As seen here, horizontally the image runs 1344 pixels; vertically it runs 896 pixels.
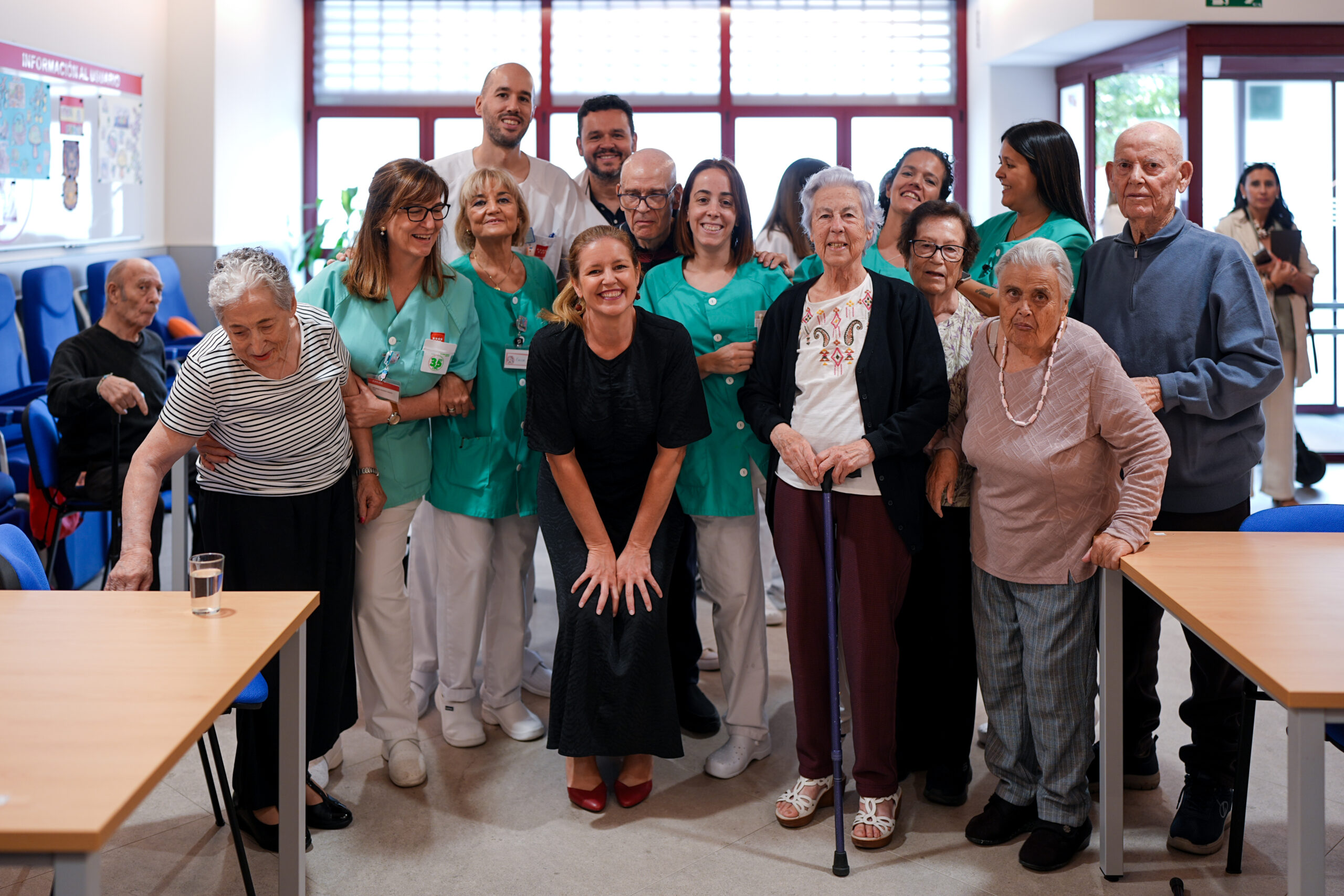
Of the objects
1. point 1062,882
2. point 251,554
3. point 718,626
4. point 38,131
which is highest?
point 38,131

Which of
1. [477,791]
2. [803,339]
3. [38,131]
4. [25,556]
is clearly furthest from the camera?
[38,131]

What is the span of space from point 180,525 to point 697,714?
6.08 feet

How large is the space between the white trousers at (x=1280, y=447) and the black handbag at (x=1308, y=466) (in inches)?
15.6

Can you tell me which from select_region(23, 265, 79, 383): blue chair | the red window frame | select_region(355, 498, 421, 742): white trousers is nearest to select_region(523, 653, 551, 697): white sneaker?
select_region(355, 498, 421, 742): white trousers

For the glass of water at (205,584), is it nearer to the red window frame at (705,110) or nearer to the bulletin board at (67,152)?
the bulletin board at (67,152)

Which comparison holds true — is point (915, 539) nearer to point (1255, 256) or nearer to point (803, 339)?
point (803, 339)

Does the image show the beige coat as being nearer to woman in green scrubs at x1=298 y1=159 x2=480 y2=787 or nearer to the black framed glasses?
the black framed glasses

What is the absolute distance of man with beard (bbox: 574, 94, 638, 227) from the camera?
13.1 ft

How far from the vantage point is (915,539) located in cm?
280

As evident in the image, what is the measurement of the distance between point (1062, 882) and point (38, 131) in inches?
228

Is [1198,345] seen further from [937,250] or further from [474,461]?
[474,461]

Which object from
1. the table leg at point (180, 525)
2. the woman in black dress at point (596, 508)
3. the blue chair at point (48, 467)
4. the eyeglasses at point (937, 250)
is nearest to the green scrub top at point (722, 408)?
the woman in black dress at point (596, 508)

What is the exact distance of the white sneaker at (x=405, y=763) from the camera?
3094mm

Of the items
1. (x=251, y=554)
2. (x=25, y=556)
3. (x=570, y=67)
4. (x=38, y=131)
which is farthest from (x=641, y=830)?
(x=570, y=67)
